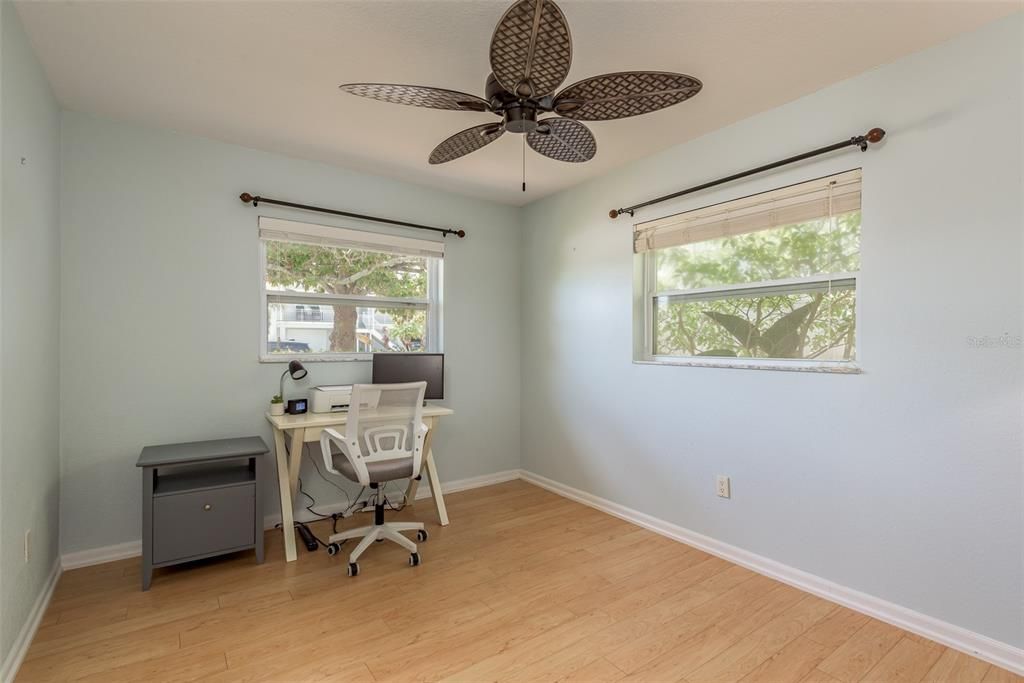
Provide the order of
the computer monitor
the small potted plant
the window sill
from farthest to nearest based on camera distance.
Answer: the computer monitor → the small potted plant → the window sill

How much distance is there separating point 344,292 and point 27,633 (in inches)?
89.5

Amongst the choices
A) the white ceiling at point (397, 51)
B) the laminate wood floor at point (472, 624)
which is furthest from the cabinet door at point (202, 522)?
the white ceiling at point (397, 51)

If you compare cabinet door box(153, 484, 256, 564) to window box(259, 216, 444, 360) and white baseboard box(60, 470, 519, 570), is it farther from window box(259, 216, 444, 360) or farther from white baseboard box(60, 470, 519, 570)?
window box(259, 216, 444, 360)

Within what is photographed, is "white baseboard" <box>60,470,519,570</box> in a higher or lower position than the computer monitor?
lower

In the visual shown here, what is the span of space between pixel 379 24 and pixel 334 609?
8.01 feet

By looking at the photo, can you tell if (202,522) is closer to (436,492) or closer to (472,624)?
(436,492)

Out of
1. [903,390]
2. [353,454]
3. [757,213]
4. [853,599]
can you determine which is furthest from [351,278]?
[853,599]

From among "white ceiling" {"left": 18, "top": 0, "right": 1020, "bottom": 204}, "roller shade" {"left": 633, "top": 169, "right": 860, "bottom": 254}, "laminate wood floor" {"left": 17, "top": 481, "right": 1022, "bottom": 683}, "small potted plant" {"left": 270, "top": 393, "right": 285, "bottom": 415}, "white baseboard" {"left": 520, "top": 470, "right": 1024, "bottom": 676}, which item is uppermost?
"white ceiling" {"left": 18, "top": 0, "right": 1020, "bottom": 204}

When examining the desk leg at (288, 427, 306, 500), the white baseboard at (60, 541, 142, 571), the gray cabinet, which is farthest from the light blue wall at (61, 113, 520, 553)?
the desk leg at (288, 427, 306, 500)

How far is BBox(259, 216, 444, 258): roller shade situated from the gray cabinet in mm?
1349

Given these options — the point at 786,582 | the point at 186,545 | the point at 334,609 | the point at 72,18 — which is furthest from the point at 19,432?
the point at 786,582

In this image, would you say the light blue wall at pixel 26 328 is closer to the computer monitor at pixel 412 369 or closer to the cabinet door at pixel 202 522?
the cabinet door at pixel 202 522

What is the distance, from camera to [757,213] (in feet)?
8.63

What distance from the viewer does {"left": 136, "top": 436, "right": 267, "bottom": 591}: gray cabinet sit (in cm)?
236
